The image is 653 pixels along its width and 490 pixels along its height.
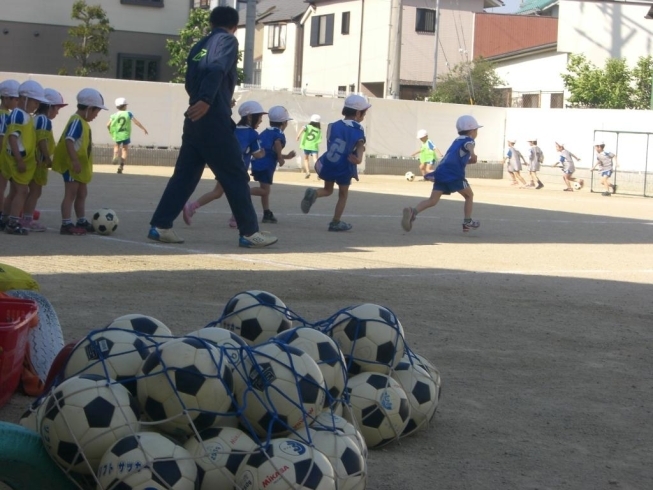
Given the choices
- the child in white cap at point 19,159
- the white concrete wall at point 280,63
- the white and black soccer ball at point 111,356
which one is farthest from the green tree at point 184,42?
the white and black soccer ball at point 111,356

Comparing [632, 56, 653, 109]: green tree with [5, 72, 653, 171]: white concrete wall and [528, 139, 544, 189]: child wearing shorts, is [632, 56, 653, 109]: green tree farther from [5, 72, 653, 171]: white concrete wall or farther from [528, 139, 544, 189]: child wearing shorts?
[528, 139, 544, 189]: child wearing shorts

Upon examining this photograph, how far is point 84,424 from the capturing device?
3.94 m

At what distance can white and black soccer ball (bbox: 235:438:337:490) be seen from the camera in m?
3.84

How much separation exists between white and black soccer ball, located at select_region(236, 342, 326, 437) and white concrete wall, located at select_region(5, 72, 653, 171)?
26.7 metres

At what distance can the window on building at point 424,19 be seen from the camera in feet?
199

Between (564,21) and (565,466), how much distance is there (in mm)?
47074

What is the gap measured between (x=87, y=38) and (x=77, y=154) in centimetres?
2818

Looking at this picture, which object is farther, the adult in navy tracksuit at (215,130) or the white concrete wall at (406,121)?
the white concrete wall at (406,121)

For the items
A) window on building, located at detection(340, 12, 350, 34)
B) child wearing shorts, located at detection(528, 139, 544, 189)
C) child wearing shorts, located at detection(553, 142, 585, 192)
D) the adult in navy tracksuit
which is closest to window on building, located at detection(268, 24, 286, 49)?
window on building, located at detection(340, 12, 350, 34)

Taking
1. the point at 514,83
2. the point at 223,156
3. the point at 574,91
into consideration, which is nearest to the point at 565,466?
the point at 223,156

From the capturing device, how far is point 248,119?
49.3 ft

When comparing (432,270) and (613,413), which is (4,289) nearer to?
(613,413)

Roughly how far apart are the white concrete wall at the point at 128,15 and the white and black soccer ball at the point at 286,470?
38049 mm

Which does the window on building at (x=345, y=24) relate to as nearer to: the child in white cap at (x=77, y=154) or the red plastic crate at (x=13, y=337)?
the child in white cap at (x=77, y=154)
